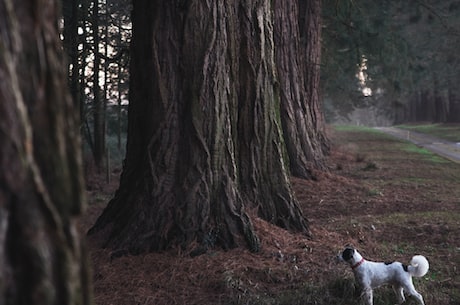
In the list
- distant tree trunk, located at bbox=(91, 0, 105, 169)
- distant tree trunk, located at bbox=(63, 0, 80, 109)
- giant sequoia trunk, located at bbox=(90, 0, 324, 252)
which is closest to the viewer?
giant sequoia trunk, located at bbox=(90, 0, 324, 252)

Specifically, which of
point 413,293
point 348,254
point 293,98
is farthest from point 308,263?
point 293,98

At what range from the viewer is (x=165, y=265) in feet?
18.4

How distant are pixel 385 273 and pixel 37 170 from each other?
3.87 metres

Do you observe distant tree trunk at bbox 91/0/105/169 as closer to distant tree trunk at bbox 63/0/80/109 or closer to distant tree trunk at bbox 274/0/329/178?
distant tree trunk at bbox 63/0/80/109

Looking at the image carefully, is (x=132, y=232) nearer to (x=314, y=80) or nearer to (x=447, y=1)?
(x=314, y=80)

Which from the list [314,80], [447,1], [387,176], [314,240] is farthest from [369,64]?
[314,240]

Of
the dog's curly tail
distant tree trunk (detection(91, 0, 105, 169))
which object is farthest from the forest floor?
distant tree trunk (detection(91, 0, 105, 169))

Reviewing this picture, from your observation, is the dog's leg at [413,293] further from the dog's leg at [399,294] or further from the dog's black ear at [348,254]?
the dog's black ear at [348,254]

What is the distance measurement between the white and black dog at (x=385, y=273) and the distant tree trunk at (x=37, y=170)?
3.45m

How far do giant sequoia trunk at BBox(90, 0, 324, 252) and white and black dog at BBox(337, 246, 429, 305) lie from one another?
1370mm

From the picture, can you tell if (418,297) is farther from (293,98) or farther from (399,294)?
(293,98)

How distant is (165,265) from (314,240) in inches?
80.8

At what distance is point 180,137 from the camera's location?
6199 millimetres

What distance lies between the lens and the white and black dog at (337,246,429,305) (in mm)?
4848
